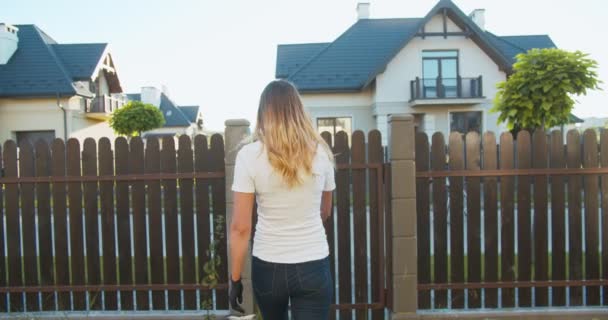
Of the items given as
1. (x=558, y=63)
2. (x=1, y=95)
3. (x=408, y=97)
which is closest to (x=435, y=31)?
(x=408, y=97)

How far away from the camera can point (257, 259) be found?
8.30 ft

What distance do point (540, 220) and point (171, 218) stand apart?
307cm

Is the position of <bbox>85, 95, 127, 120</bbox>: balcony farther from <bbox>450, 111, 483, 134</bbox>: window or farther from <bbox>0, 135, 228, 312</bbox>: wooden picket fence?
<bbox>0, 135, 228, 312</bbox>: wooden picket fence

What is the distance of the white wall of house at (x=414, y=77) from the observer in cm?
2309

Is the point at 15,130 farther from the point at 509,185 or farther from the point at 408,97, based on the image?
the point at 509,185

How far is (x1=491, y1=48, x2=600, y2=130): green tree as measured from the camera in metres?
9.80

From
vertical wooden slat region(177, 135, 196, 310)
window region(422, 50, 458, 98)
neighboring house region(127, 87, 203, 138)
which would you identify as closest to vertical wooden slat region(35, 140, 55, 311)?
vertical wooden slat region(177, 135, 196, 310)

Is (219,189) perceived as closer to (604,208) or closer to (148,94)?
(604,208)

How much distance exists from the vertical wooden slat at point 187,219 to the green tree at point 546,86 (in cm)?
718

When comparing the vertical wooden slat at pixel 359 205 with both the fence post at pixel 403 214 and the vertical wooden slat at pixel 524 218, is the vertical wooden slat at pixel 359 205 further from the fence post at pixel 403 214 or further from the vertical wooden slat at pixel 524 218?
Result: the vertical wooden slat at pixel 524 218

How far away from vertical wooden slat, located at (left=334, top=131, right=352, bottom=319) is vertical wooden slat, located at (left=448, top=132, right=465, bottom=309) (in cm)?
85

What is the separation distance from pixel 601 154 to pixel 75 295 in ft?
14.8

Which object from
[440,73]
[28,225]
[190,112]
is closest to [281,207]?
[28,225]

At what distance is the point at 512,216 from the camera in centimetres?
446
